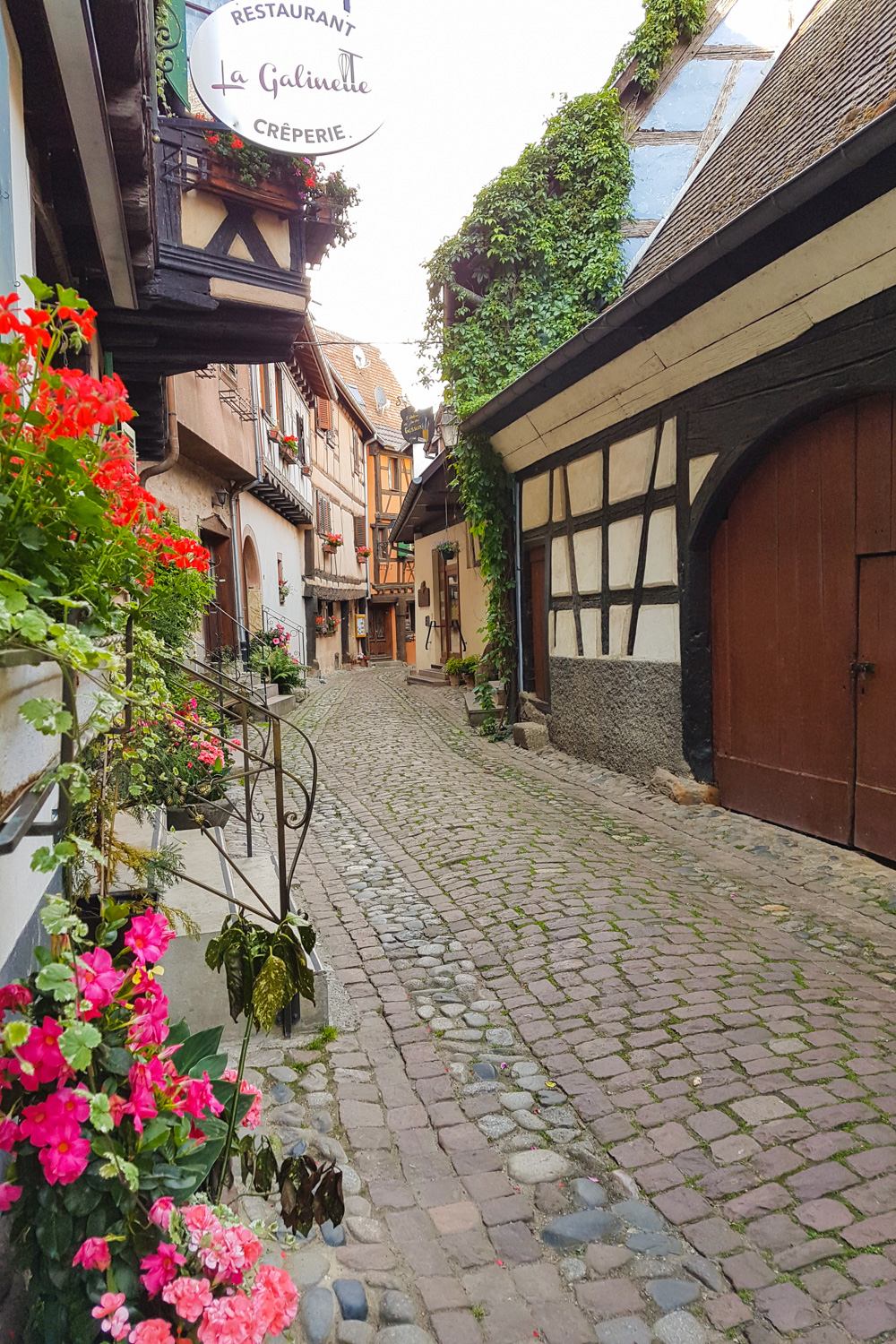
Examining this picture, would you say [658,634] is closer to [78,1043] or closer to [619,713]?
[619,713]

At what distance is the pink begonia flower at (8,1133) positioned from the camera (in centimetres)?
123

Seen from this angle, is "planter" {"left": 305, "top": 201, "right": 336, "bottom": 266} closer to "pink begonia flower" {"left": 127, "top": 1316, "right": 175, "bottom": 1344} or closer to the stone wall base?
the stone wall base

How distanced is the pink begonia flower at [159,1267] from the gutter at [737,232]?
429 centimetres

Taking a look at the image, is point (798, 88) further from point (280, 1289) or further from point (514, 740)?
point (280, 1289)

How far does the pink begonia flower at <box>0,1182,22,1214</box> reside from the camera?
Answer: 50.0 inches

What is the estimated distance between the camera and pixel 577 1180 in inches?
87.4

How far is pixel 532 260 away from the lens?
946 cm

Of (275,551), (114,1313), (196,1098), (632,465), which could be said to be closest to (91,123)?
(196,1098)

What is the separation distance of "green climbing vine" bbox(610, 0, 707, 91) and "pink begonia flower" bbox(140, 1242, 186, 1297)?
11.1 meters

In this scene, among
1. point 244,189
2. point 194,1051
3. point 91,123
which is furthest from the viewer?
point 244,189

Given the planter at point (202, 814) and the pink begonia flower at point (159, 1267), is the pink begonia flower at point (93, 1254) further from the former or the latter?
the planter at point (202, 814)

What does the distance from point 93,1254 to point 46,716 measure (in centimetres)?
79

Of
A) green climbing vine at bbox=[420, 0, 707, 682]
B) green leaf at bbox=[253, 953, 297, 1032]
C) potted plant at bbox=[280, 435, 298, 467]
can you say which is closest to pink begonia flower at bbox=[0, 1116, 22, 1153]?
green leaf at bbox=[253, 953, 297, 1032]

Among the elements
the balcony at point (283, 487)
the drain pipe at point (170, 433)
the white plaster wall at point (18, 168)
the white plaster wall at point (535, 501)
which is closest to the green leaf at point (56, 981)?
the white plaster wall at point (18, 168)
